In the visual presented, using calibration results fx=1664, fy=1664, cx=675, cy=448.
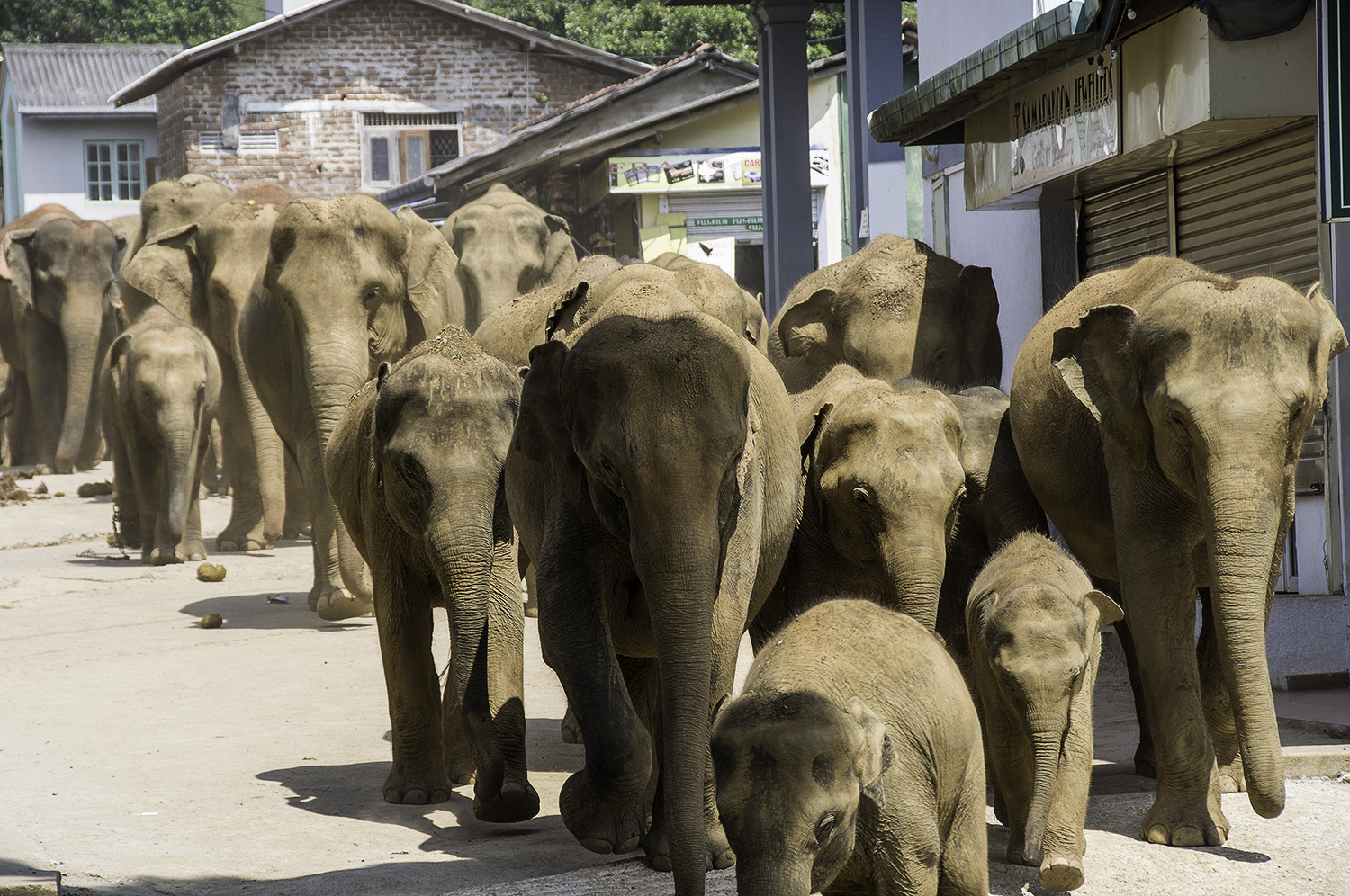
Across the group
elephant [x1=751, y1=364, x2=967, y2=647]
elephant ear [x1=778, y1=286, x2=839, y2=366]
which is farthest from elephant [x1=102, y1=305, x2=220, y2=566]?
elephant [x1=751, y1=364, x2=967, y2=647]

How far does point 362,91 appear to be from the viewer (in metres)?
33.6

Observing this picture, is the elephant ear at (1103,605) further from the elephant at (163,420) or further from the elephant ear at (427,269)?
the elephant at (163,420)

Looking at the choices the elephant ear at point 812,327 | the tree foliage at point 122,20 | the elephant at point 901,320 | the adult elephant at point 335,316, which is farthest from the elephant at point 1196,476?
the tree foliage at point 122,20

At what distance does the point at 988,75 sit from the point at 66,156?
1567 inches

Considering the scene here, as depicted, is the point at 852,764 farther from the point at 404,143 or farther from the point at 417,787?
the point at 404,143

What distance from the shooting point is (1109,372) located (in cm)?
575

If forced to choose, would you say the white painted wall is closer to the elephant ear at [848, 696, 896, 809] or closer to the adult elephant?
the adult elephant

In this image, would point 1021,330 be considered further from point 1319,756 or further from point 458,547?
point 458,547

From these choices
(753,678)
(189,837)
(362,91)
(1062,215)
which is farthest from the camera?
(362,91)

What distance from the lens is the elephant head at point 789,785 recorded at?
3.60 m

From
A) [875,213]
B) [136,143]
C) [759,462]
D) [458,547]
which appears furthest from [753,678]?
[136,143]

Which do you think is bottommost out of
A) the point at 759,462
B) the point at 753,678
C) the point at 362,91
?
the point at 753,678

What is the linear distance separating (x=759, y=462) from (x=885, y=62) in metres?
9.34

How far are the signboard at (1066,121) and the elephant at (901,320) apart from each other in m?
0.77
